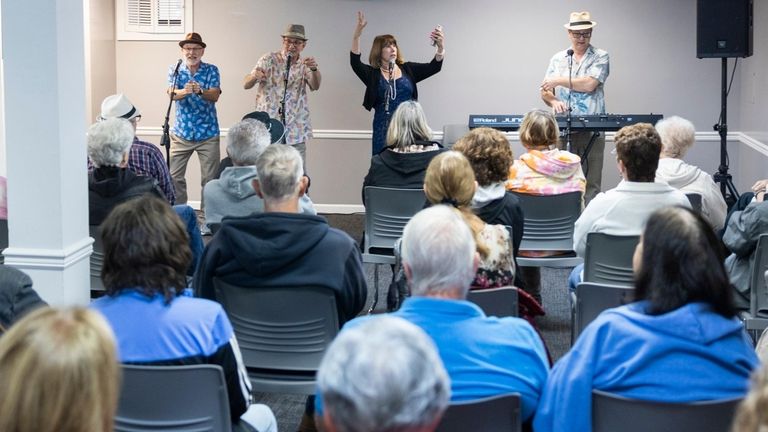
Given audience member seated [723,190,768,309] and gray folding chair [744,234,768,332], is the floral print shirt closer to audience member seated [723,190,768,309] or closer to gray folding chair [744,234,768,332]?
audience member seated [723,190,768,309]

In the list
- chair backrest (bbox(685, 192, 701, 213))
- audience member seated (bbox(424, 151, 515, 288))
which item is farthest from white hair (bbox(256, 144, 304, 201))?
chair backrest (bbox(685, 192, 701, 213))

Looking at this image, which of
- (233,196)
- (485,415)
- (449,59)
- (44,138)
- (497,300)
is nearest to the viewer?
(485,415)

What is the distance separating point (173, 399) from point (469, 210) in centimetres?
161

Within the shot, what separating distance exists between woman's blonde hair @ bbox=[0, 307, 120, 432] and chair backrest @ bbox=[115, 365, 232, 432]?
89cm

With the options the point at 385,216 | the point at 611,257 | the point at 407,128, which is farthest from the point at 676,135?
the point at 385,216

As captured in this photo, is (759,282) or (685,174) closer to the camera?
(759,282)

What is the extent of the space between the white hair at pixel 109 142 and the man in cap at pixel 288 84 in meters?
3.59

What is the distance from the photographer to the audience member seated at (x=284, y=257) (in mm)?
3443

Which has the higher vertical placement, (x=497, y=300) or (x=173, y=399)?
(x=497, y=300)

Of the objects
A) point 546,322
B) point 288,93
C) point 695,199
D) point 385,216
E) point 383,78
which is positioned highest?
point 383,78

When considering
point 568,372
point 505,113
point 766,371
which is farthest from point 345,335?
point 505,113

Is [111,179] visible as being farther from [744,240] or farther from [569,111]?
[569,111]

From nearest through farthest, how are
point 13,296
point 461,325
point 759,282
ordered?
point 461,325, point 13,296, point 759,282

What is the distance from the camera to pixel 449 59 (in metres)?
9.26
